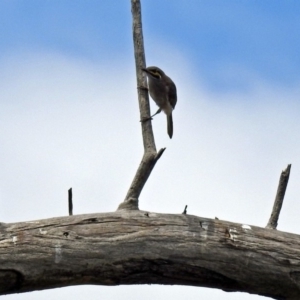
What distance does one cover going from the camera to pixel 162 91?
7.41 m

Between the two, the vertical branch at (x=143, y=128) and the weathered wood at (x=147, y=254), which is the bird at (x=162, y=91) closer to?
the vertical branch at (x=143, y=128)

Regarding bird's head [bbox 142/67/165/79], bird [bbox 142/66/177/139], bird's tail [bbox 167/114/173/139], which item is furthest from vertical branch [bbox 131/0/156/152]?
bird's tail [bbox 167/114/173/139]

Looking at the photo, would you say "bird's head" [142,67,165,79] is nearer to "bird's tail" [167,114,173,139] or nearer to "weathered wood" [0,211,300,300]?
"bird's tail" [167,114,173,139]

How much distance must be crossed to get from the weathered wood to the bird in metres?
1.87

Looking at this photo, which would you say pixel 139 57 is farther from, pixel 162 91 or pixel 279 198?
pixel 279 198

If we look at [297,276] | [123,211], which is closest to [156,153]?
[123,211]

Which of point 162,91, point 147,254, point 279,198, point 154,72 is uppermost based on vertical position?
point 162,91

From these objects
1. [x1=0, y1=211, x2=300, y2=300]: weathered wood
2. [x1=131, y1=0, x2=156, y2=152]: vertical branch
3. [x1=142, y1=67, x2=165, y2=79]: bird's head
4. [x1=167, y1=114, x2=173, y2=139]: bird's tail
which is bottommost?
[x1=0, y1=211, x2=300, y2=300]: weathered wood

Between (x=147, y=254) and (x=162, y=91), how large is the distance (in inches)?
108

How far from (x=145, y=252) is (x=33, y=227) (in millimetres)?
726

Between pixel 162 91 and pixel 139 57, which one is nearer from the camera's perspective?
pixel 139 57

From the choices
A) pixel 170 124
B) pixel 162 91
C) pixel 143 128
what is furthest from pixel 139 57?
pixel 170 124

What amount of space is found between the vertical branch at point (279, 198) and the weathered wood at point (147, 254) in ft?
0.38

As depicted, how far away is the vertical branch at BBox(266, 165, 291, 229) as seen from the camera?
545 centimetres
